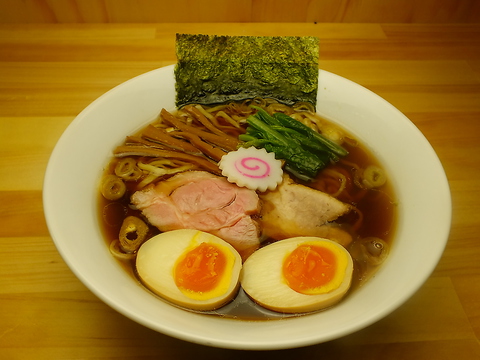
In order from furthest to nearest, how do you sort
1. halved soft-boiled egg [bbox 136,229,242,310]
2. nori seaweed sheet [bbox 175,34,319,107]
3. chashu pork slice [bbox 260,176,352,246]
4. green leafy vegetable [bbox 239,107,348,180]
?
nori seaweed sheet [bbox 175,34,319,107] < green leafy vegetable [bbox 239,107,348,180] < chashu pork slice [bbox 260,176,352,246] < halved soft-boiled egg [bbox 136,229,242,310]


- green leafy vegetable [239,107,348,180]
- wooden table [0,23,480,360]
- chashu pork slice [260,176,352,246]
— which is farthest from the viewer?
green leafy vegetable [239,107,348,180]

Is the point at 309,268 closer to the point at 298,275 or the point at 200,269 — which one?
the point at 298,275

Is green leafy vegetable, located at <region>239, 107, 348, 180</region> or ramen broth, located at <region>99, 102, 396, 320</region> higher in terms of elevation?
green leafy vegetable, located at <region>239, 107, 348, 180</region>

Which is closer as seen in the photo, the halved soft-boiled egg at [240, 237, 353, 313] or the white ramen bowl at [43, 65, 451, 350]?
the white ramen bowl at [43, 65, 451, 350]

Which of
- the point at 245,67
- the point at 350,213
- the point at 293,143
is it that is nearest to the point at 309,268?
the point at 350,213

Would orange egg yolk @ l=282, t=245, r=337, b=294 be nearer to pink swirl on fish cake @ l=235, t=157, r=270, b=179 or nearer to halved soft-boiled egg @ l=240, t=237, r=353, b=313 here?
halved soft-boiled egg @ l=240, t=237, r=353, b=313

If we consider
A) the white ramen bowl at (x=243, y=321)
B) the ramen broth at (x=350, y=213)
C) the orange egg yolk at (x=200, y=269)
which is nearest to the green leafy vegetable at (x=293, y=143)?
the ramen broth at (x=350, y=213)

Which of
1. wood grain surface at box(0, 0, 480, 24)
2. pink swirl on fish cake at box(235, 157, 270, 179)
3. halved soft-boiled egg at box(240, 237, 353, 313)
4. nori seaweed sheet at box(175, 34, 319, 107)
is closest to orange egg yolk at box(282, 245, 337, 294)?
halved soft-boiled egg at box(240, 237, 353, 313)
